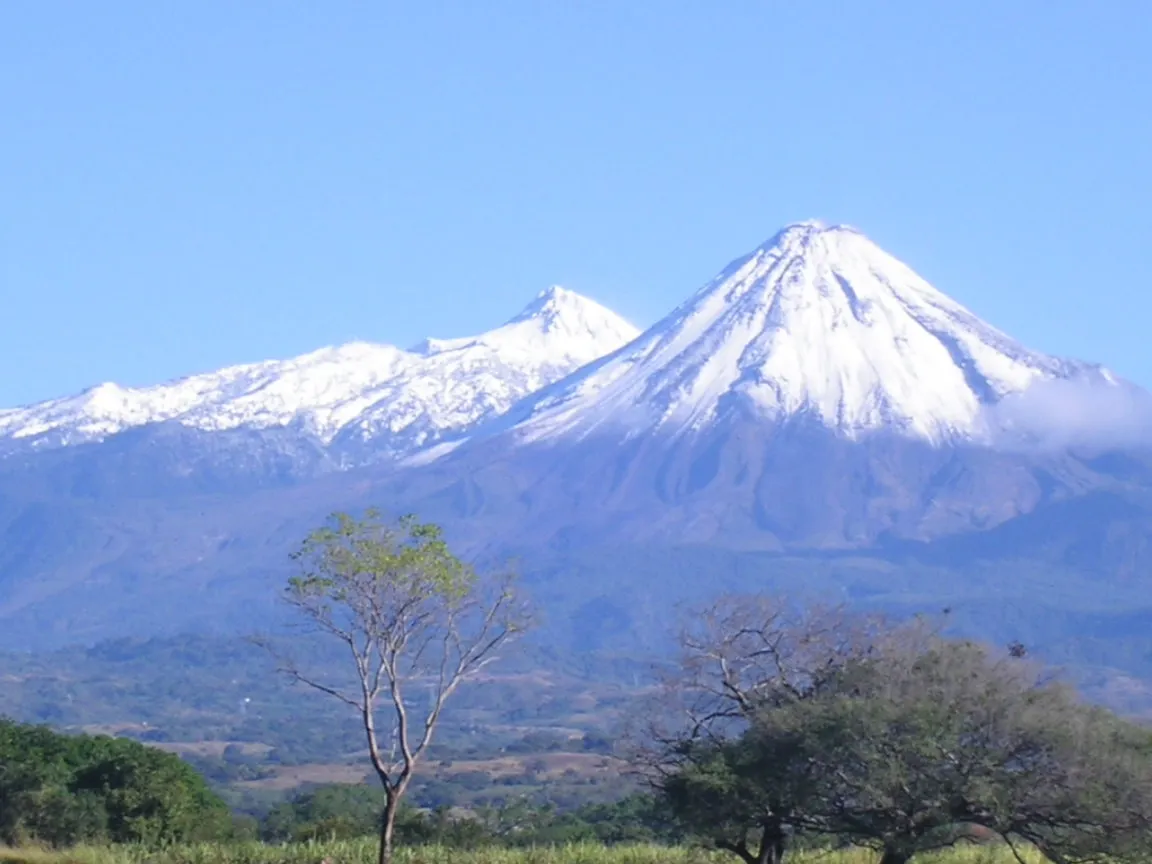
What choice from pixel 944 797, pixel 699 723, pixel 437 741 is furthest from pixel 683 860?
pixel 437 741

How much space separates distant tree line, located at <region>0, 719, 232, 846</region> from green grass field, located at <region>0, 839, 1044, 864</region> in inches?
175

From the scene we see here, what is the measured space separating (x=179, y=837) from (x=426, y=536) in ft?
34.2

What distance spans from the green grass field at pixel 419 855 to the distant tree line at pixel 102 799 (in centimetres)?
446

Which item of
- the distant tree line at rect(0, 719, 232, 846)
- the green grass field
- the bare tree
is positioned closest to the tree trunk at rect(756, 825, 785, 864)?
the green grass field

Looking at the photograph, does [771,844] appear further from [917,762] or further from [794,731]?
[917,762]

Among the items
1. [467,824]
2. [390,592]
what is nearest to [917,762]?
[390,592]

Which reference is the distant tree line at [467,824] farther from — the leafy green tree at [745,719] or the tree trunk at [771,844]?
the tree trunk at [771,844]

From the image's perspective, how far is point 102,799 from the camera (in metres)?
40.2

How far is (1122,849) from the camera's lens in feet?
101

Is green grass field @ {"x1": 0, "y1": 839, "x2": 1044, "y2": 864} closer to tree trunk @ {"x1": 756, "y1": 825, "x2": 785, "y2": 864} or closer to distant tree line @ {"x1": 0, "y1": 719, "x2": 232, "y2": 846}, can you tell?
tree trunk @ {"x1": 756, "y1": 825, "x2": 785, "y2": 864}

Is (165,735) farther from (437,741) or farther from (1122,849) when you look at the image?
(1122,849)

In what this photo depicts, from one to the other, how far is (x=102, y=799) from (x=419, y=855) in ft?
29.0

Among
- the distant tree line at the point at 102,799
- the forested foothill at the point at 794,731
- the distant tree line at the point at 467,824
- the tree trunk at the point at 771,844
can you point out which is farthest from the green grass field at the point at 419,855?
the distant tree line at the point at 102,799

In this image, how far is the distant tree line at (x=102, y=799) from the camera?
38625 millimetres
